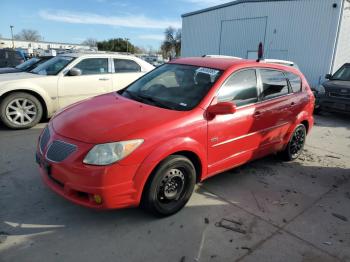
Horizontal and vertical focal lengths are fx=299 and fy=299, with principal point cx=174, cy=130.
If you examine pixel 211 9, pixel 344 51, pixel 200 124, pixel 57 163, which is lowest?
pixel 57 163

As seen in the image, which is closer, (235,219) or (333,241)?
(333,241)

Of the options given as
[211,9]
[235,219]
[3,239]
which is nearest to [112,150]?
[3,239]

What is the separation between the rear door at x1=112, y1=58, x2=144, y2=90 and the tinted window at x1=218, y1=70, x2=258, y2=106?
13.6 ft

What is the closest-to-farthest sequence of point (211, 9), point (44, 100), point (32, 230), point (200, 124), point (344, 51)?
point (32, 230)
point (200, 124)
point (44, 100)
point (344, 51)
point (211, 9)

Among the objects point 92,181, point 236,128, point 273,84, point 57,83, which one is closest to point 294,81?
point 273,84

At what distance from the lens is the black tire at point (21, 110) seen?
595 cm

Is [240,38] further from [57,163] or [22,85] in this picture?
[57,163]

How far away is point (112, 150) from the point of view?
2742mm

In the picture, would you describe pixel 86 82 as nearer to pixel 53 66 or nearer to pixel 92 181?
pixel 53 66

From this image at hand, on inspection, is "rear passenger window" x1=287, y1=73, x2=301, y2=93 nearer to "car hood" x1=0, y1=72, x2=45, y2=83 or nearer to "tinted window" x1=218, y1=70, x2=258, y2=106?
"tinted window" x1=218, y1=70, x2=258, y2=106

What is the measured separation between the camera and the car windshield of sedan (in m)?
3.53

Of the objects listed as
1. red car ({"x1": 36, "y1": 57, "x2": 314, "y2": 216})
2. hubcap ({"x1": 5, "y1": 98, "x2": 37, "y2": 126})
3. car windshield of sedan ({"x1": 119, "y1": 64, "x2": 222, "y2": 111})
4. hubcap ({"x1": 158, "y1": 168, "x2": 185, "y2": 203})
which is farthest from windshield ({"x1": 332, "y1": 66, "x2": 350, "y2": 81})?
hubcap ({"x1": 5, "y1": 98, "x2": 37, "y2": 126})

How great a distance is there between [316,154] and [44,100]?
5.60 m

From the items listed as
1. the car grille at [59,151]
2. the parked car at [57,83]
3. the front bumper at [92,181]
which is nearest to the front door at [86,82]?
the parked car at [57,83]
